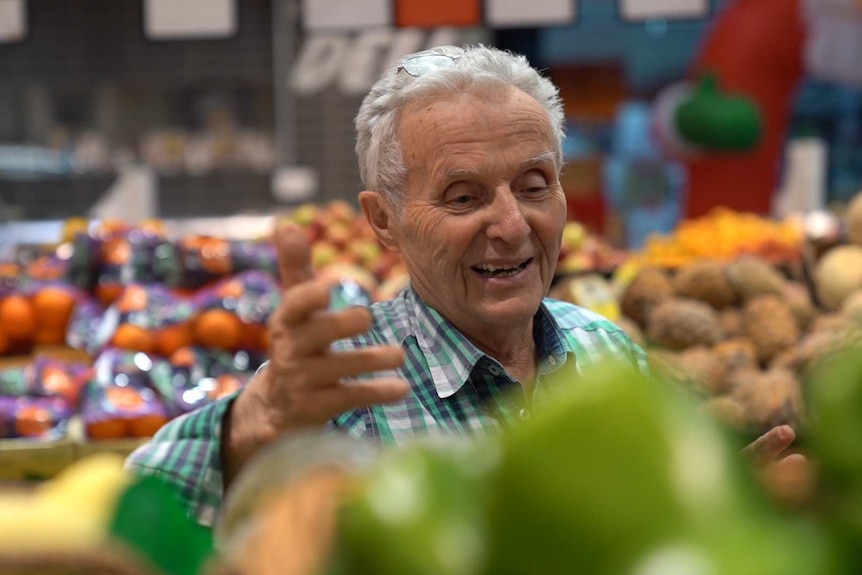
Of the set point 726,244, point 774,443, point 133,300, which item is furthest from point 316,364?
point 726,244

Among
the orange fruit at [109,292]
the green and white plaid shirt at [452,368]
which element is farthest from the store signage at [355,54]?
the green and white plaid shirt at [452,368]

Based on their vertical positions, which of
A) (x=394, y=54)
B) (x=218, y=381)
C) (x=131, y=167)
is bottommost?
(x=131, y=167)

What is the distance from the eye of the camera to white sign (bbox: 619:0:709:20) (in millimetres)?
4402

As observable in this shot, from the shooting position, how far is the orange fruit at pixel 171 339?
110 inches

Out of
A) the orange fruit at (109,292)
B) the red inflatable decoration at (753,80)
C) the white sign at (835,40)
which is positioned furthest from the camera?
the red inflatable decoration at (753,80)

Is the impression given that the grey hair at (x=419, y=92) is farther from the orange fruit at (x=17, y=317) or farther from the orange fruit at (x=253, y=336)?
the orange fruit at (x=17, y=317)

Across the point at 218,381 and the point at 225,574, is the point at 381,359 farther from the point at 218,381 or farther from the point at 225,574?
the point at 218,381

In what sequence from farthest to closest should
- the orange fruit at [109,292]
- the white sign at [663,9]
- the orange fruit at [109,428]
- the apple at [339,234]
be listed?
the apple at [339,234]
the white sign at [663,9]
the orange fruit at [109,292]
the orange fruit at [109,428]

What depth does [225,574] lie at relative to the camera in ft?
1.41

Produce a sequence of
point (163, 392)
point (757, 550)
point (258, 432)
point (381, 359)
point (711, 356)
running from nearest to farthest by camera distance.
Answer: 1. point (757, 550)
2. point (381, 359)
3. point (258, 432)
4. point (163, 392)
5. point (711, 356)

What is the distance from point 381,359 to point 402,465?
0.38m

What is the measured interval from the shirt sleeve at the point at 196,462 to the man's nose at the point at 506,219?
0.67 metres

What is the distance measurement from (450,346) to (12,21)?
12.1 feet

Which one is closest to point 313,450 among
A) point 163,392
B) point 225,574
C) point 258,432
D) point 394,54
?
point 225,574
